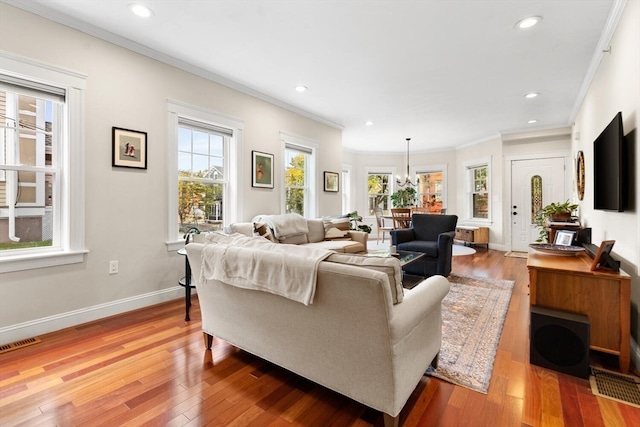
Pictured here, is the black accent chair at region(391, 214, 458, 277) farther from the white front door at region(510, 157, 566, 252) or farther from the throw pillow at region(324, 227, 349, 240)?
the white front door at region(510, 157, 566, 252)

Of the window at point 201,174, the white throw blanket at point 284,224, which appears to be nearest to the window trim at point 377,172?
the white throw blanket at point 284,224

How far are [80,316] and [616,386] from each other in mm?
4042

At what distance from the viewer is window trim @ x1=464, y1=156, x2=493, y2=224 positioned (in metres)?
7.14

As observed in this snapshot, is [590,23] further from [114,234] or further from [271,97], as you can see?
[114,234]

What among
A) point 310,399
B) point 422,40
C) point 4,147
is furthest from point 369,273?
point 4,147

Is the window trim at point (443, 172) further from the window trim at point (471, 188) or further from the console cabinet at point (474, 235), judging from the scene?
the console cabinet at point (474, 235)

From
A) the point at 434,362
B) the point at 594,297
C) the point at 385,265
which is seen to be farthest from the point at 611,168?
the point at 385,265

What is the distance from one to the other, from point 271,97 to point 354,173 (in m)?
4.85

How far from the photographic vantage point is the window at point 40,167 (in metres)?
2.45

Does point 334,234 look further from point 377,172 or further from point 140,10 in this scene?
point 377,172

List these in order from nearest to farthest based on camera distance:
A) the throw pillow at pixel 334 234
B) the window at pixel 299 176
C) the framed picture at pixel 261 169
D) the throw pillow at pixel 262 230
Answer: the throw pillow at pixel 262 230 → the framed picture at pixel 261 169 → the throw pillow at pixel 334 234 → the window at pixel 299 176

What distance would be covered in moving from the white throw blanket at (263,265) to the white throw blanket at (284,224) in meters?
1.95

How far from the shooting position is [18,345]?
234cm

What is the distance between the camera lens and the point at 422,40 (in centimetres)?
293
